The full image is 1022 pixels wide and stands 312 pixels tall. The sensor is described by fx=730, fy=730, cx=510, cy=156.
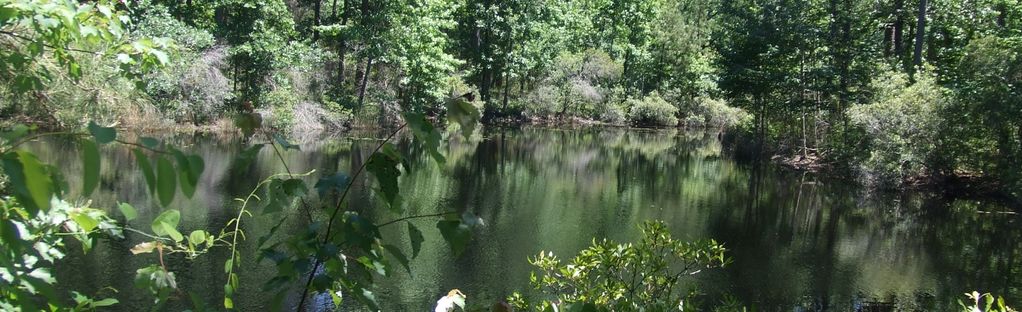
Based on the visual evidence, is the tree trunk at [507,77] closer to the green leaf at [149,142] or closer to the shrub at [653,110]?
the shrub at [653,110]

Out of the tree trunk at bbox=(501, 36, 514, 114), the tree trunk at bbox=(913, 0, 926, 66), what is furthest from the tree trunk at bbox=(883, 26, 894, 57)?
the tree trunk at bbox=(501, 36, 514, 114)

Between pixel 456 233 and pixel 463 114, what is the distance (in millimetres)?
295

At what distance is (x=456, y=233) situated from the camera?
1.69 m

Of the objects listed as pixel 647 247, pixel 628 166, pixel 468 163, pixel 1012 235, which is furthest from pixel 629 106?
pixel 647 247

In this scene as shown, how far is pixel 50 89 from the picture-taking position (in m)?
7.39

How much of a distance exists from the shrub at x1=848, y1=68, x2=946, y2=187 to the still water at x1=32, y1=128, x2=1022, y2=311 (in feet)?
2.50

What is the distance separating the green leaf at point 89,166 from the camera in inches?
43.1

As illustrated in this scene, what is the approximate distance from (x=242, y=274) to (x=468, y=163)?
14220mm

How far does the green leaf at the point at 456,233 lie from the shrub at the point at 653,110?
146 ft

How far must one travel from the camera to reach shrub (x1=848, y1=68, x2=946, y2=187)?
Answer: 1930cm

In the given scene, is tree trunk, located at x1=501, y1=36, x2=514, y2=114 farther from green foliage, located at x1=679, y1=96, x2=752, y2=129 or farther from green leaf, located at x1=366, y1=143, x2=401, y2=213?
green leaf, located at x1=366, y1=143, x2=401, y2=213

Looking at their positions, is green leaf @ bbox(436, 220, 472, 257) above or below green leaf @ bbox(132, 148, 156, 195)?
below

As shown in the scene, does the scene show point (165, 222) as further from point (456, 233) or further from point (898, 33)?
point (898, 33)

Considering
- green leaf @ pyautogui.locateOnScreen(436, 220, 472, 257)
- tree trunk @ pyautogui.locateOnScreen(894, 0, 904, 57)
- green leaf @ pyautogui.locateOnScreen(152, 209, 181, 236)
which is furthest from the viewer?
tree trunk @ pyautogui.locateOnScreen(894, 0, 904, 57)
